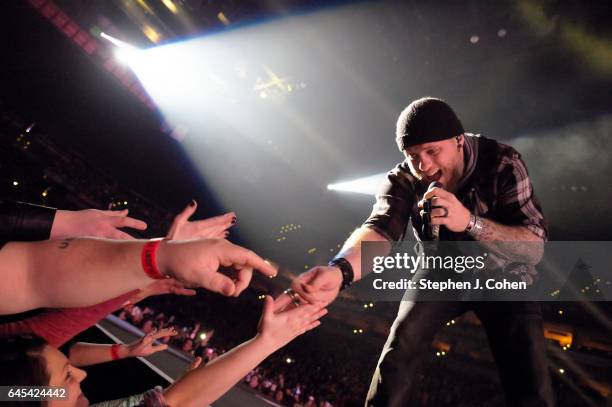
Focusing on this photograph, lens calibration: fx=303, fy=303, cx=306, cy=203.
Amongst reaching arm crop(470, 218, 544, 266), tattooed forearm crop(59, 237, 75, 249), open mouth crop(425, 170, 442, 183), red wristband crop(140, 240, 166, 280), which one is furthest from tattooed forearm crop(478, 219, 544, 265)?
tattooed forearm crop(59, 237, 75, 249)

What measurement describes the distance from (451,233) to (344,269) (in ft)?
2.48

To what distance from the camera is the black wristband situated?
176 cm

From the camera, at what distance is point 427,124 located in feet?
5.98

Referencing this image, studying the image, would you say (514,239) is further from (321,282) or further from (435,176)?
(321,282)

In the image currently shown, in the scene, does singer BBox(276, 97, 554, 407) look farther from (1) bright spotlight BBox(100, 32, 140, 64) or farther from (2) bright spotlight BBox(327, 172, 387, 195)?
(1) bright spotlight BBox(100, 32, 140, 64)

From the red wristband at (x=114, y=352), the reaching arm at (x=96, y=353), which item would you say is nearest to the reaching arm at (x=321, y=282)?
the reaching arm at (x=96, y=353)

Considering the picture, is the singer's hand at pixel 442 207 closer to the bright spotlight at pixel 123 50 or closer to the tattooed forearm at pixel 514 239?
the tattooed forearm at pixel 514 239

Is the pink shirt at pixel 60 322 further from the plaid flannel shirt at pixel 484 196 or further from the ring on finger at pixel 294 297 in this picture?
the plaid flannel shirt at pixel 484 196

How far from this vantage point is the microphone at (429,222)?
1518 mm

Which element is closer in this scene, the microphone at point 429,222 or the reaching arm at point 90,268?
the reaching arm at point 90,268

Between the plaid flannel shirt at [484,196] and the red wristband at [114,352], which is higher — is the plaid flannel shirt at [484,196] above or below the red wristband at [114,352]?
above

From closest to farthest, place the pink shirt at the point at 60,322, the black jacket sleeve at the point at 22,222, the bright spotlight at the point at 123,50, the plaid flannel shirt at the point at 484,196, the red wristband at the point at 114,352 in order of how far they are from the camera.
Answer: the black jacket sleeve at the point at 22,222 < the pink shirt at the point at 60,322 < the plaid flannel shirt at the point at 484,196 < the red wristband at the point at 114,352 < the bright spotlight at the point at 123,50

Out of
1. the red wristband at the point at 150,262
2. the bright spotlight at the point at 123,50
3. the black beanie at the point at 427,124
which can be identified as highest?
the bright spotlight at the point at 123,50

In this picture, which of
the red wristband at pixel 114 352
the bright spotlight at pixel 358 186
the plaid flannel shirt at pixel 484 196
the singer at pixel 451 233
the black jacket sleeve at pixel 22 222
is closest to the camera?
the black jacket sleeve at pixel 22 222
